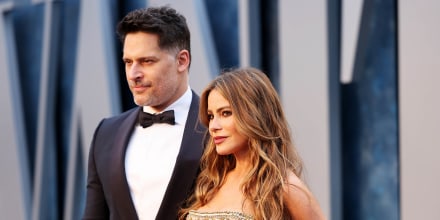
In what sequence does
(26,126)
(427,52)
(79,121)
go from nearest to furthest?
(427,52), (79,121), (26,126)

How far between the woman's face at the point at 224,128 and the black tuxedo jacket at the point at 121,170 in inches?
6.8

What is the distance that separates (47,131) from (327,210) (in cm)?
213

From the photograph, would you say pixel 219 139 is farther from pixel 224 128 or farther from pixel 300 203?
pixel 300 203

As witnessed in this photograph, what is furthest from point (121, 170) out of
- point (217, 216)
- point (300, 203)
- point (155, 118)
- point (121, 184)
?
point (300, 203)

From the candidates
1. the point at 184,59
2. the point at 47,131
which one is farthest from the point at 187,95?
the point at 47,131

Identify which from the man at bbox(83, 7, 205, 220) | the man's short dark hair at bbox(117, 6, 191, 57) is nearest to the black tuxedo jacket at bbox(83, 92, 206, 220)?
the man at bbox(83, 7, 205, 220)

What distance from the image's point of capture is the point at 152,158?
1.97 meters

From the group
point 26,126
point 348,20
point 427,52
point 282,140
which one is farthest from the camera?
point 26,126

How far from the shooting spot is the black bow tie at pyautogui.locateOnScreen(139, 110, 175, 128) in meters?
Answer: 2.01

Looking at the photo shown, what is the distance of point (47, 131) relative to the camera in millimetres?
4715

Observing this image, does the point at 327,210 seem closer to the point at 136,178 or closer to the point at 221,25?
the point at 221,25

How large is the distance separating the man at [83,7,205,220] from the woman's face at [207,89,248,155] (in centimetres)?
19

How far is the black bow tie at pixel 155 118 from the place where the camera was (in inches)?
79.2

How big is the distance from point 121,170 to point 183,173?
6.6 inches
